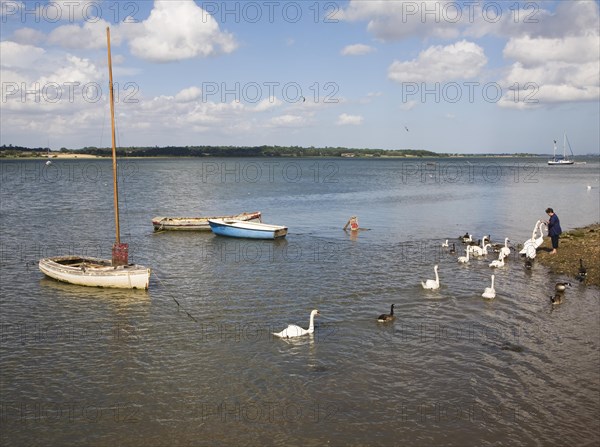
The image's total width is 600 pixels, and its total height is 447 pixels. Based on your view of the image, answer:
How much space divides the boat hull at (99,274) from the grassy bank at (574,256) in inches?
782

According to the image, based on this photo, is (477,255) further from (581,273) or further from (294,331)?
(294,331)

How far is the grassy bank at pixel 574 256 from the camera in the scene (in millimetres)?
24797

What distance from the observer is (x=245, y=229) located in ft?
126

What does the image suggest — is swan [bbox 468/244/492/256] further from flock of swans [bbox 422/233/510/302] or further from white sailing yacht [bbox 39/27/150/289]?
white sailing yacht [bbox 39/27/150/289]

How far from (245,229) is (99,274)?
614 inches

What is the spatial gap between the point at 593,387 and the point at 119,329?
15.1 metres

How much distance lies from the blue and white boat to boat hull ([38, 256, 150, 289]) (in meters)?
13.6

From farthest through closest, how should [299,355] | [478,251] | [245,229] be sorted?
[245,229] < [478,251] < [299,355]

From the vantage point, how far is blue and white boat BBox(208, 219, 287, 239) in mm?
37406

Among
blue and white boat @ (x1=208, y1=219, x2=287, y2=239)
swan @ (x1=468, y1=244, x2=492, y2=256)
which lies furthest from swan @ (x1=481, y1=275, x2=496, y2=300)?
blue and white boat @ (x1=208, y1=219, x2=287, y2=239)

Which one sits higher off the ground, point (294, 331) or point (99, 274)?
point (99, 274)

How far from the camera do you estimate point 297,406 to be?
13305 mm

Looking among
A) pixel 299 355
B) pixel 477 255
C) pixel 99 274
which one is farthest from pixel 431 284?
pixel 99 274

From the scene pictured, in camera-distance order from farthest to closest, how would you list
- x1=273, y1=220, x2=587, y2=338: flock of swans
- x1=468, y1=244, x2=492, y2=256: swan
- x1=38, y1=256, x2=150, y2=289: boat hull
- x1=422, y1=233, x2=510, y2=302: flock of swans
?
x1=468, y1=244, x2=492, y2=256: swan, x1=38, y1=256, x2=150, y2=289: boat hull, x1=422, y1=233, x2=510, y2=302: flock of swans, x1=273, y1=220, x2=587, y2=338: flock of swans
